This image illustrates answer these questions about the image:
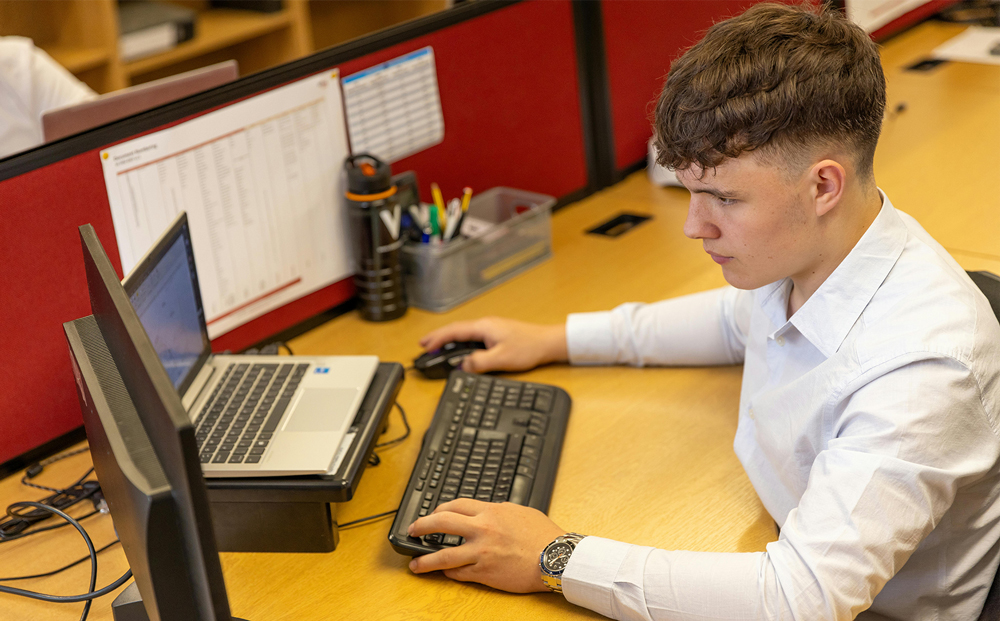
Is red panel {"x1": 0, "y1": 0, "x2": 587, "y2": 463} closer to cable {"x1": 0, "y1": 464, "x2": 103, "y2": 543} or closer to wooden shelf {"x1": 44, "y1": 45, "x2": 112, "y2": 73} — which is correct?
cable {"x1": 0, "y1": 464, "x2": 103, "y2": 543}

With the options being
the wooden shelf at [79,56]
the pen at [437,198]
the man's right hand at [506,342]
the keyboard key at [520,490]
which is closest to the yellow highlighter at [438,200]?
the pen at [437,198]

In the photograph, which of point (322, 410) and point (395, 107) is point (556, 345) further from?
point (395, 107)

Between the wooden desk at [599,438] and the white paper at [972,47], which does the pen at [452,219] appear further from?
the white paper at [972,47]

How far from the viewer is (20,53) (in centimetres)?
214

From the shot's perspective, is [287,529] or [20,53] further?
[20,53]

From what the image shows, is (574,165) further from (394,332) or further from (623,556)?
(623,556)

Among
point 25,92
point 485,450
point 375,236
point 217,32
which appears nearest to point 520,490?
point 485,450

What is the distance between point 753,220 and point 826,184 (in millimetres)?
73

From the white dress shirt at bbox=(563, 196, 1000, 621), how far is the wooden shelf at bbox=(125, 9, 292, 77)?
93.0 inches

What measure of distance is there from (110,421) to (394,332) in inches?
31.5

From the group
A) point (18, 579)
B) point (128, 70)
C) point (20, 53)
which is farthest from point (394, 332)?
point (128, 70)

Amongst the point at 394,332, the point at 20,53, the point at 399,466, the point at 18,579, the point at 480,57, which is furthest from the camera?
the point at 20,53

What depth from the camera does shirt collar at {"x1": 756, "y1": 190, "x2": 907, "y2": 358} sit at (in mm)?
909

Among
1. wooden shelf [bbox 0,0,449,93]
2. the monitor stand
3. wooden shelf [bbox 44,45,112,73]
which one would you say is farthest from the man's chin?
wooden shelf [bbox 44,45,112,73]
